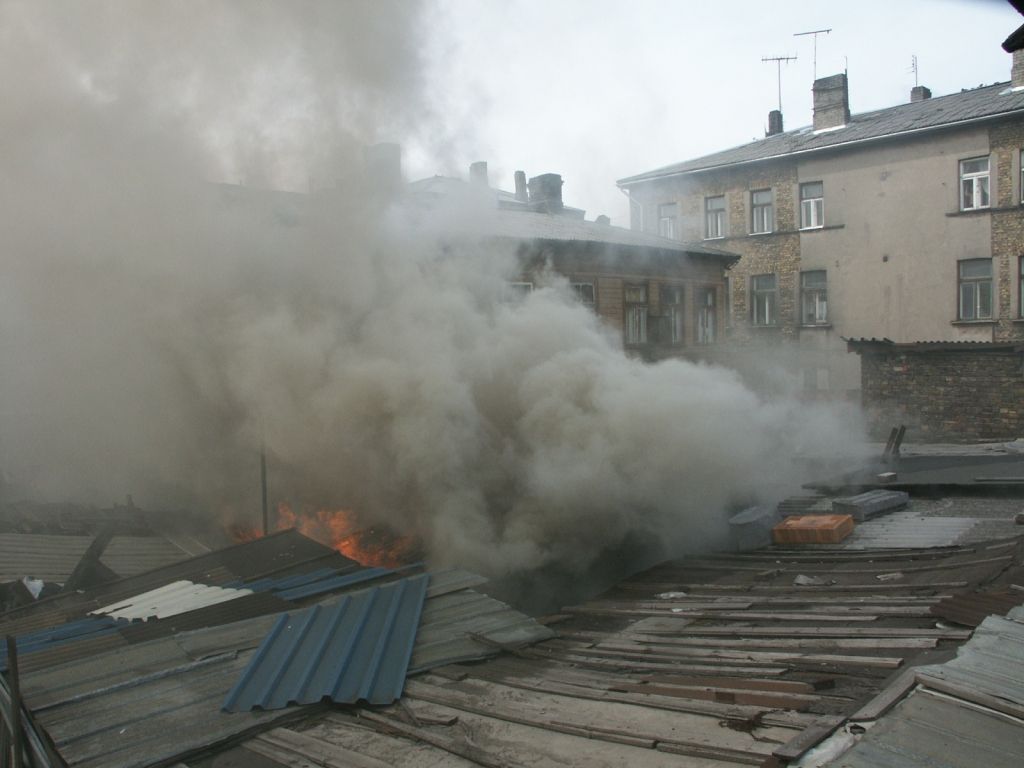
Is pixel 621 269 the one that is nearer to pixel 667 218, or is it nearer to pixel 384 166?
pixel 384 166

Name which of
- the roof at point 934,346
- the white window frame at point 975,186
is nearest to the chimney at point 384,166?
the roof at point 934,346

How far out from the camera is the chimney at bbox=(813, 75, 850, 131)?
26.7 m

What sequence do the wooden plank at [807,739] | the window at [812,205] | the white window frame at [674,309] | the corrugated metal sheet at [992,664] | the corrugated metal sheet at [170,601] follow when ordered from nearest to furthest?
the wooden plank at [807,739], the corrugated metal sheet at [992,664], the corrugated metal sheet at [170,601], the white window frame at [674,309], the window at [812,205]

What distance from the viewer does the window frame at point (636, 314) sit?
19922 mm

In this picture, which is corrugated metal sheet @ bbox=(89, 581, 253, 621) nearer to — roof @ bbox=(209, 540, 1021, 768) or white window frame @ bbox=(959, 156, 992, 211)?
roof @ bbox=(209, 540, 1021, 768)

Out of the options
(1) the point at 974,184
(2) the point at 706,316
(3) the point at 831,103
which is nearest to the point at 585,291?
(2) the point at 706,316

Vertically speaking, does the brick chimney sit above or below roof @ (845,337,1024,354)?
above

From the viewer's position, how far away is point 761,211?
2719 cm

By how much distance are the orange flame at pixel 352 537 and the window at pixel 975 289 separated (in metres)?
18.2

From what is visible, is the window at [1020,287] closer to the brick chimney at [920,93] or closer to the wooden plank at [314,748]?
the brick chimney at [920,93]

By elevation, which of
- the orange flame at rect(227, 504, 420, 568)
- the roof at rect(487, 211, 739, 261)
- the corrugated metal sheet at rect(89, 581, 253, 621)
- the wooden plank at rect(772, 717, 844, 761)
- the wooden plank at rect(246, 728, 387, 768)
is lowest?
the orange flame at rect(227, 504, 420, 568)

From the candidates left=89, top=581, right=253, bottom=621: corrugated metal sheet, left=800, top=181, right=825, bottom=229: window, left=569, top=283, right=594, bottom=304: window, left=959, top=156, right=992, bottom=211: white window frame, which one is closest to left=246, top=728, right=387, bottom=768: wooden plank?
left=89, top=581, right=253, bottom=621: corrugated metal sheet

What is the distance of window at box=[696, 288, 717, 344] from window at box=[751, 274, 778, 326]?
5.06 m

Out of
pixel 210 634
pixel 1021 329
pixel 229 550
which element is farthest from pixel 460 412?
pixel 1021 329
